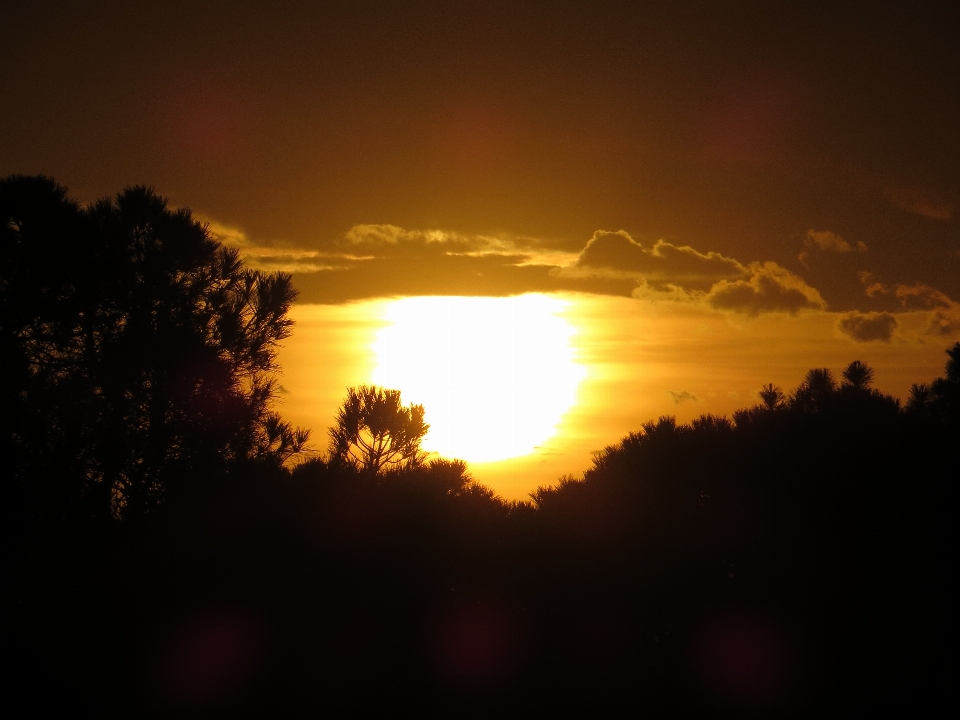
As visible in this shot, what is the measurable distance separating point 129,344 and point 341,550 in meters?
6.13

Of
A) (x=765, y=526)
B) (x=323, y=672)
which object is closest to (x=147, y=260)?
(x=323, y=672)

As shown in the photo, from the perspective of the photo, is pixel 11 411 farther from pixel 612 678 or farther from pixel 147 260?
pixel 612 678

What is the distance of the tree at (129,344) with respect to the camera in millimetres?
15203

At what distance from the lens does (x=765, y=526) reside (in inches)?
682

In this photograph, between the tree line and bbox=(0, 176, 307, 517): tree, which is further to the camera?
bbox=(0, 176, 307, 517): tree

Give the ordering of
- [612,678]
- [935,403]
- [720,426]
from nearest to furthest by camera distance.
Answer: [612,678] < [720,426] < [935,403]

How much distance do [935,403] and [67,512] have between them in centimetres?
2857

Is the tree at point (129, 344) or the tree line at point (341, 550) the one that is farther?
the tree at point (129, 344)

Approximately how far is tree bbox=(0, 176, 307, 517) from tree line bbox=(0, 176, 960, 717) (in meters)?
0.06

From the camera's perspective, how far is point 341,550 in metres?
15.3

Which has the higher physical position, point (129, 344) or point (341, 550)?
point (129, 344)

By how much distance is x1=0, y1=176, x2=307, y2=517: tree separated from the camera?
15.2 metres

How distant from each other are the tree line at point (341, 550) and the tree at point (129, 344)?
0.06m

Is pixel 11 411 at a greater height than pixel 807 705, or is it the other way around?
pixel 11 411
